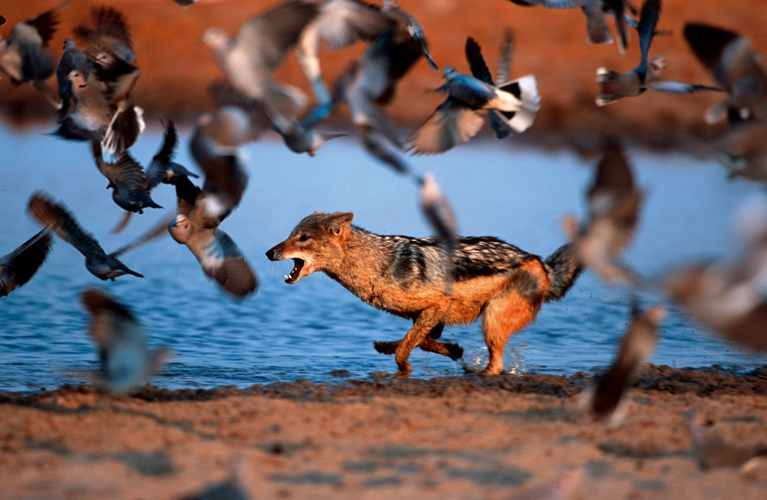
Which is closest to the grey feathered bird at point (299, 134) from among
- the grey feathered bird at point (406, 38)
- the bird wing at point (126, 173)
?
the grey feathered bird at point (406, 38)

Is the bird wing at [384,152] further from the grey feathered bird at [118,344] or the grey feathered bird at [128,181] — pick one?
the grey feathered bird at [128,181]

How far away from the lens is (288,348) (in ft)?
26.5

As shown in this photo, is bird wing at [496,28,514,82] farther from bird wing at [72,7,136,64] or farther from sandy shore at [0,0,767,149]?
sandy shore at [0,0,767,149]

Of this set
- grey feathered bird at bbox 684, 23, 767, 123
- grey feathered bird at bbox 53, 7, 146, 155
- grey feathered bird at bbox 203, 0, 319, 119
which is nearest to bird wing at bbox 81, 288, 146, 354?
grey feathered bird at bbox 203, 0, 319, 119

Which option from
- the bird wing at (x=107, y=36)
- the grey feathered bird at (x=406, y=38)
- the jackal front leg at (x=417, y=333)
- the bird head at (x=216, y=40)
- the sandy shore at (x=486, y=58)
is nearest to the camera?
the bird head at (x=216, y=40)

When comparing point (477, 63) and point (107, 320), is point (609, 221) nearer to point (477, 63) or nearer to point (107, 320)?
point (477, 63)

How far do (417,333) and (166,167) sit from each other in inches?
108

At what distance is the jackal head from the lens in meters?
7.57

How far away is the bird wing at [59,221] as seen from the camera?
18.9 feet

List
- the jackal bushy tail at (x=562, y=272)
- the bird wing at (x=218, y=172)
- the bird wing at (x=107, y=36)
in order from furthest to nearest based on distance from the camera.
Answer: the jackal bushy tail at (x=562, y=272) < the bird wing at (x=107, y=36) < the bird wing at (x=218, y=172)

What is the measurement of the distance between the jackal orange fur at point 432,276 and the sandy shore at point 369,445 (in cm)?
154

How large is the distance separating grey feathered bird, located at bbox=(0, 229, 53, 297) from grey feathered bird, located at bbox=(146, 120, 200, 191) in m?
0.90

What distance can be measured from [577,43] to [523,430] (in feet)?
70.0

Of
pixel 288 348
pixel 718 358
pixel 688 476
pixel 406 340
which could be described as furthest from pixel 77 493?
pixel 718 358
